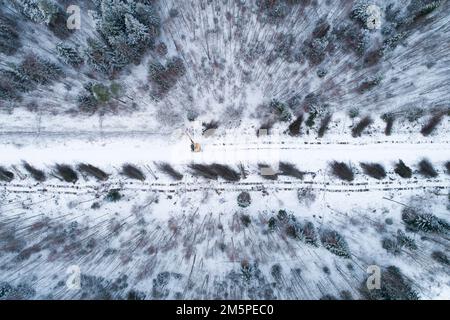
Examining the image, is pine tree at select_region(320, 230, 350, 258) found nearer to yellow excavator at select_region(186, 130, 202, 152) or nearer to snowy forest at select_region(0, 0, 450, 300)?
snowy forest at select_region(0, 0, 450, 300)

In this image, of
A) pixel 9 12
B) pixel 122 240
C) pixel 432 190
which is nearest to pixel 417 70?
pixel 432 190

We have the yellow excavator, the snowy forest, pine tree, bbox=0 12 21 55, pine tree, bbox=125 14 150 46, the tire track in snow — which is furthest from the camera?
the yellow excavator

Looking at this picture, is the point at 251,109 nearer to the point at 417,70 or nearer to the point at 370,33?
the point at 370,33

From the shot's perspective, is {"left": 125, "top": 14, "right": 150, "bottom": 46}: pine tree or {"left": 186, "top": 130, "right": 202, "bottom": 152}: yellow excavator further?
{"left": 186, "top": 130, "right": 202, "bottom": 152}: yellow excavator

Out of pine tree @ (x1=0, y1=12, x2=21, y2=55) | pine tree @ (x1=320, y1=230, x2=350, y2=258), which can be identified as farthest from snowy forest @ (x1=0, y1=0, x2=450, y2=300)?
pine tree @ (x1=320, y1=230, x2=350, y2=258)

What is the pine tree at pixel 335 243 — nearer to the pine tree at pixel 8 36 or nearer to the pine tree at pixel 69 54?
the pine tree at pixel 69 54

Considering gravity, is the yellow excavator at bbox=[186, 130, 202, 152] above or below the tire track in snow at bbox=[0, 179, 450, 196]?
above

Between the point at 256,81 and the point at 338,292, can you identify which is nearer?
the point at 338,292

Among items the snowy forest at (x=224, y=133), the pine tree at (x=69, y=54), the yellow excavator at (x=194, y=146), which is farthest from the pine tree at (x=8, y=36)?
the yellow excavator at (x=194, y=146)
